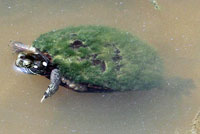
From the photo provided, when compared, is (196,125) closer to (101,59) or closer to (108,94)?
(108,94)

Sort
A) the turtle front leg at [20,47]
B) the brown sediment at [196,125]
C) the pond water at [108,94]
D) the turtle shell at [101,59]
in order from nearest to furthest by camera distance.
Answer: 1. the turtle shell at [101,59]
2. the turtle front leg at [20,47]
3. the brown sediment at [196,125]
4. the pond water at [108,94]

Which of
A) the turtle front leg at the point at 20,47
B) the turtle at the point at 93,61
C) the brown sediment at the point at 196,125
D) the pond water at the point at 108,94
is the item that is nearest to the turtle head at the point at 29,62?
the turtle at the point at 93,61

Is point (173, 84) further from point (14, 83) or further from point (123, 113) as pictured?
point (14, 83)

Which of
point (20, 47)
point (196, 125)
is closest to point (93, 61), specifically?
point (20, 47)

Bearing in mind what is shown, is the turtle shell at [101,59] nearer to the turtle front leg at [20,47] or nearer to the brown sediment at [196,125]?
the turtle front leg at [20,47]

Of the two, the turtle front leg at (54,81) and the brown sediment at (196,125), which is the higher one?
the turtle front leg at (54,81)

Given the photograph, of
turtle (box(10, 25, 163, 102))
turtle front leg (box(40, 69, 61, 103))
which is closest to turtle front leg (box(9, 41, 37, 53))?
turtle (box(10, 25, 163, 102))
